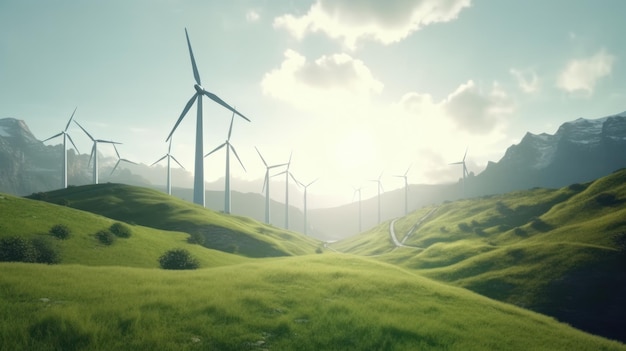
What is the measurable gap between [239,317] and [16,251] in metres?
28.3

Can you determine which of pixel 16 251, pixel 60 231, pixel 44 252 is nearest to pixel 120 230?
pixel 60 231

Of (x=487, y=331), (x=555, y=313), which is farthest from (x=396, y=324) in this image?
(x=555, y=313)

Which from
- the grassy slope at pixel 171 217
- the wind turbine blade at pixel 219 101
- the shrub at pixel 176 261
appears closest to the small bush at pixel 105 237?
the shrub at pixel 176 261

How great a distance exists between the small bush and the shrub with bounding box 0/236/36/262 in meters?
12.1

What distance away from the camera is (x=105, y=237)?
148 feet

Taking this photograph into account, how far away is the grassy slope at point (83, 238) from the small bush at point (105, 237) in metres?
0.59

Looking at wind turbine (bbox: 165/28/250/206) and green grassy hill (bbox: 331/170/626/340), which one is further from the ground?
wind turbine (bbox: 165/28/250/206)

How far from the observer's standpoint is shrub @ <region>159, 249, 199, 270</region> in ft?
134

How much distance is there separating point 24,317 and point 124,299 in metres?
4.27

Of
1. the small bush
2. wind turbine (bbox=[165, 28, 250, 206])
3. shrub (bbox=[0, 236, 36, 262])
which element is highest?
wind turbine (bbox=[165, 28, 250, 206])

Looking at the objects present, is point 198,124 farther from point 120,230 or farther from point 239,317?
point 239,317

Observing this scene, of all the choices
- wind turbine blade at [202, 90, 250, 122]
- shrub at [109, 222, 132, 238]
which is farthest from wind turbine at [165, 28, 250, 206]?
shrub at [109, 222, 132, 238]

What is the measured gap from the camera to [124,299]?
1773 centimetres

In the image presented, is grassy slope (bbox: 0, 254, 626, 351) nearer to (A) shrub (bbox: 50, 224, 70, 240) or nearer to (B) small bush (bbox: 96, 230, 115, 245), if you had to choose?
(A) shrub (bbox: 50, 224, 70, 240)
